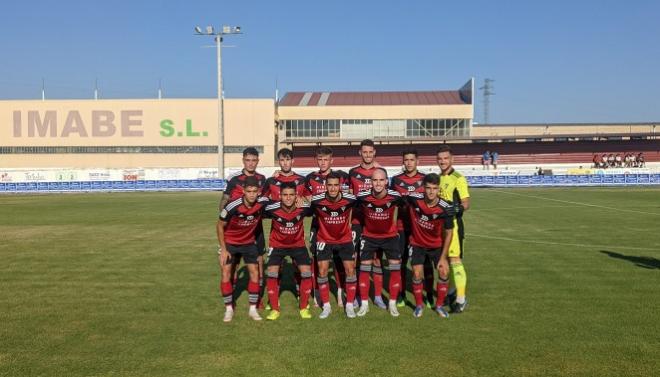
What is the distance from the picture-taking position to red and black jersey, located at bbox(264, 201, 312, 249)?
6.49 m

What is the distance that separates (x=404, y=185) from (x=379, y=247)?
1.20 metres

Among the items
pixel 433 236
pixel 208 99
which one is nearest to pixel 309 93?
pixel 208 99

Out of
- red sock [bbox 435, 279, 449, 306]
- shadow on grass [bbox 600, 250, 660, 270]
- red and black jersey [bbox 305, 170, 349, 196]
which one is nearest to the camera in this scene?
red sock [bbox 435, 279, 449, 306]

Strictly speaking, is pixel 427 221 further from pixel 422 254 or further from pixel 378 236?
pixel 378 236

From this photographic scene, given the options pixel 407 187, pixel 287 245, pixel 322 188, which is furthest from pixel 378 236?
pixel 322 188

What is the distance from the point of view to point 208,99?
54562 mm

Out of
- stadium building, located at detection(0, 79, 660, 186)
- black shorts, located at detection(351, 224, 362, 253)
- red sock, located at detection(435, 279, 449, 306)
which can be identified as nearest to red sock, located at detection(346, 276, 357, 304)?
black shorts, located at detection(351, 224, 362, 253)

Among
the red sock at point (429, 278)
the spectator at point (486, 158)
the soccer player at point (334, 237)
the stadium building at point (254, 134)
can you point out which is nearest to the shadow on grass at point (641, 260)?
the red sock at point (429, 278)

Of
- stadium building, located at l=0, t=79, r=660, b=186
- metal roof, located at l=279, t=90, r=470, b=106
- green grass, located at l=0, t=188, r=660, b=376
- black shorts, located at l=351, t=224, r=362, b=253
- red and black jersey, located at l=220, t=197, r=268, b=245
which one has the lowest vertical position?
green grass, located at l=0, t=188, r=660, b=376

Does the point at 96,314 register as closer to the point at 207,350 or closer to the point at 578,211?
the point at 207,350

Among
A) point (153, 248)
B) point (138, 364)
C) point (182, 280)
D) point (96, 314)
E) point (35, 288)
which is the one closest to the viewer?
point (138, 364)

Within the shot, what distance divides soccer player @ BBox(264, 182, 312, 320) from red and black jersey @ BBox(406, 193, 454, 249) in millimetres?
1514

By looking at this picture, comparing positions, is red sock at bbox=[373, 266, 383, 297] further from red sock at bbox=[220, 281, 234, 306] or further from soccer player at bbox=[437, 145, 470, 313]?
red sock at bbox=[220, 281, 234, 306]

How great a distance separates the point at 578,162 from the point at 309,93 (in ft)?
116
